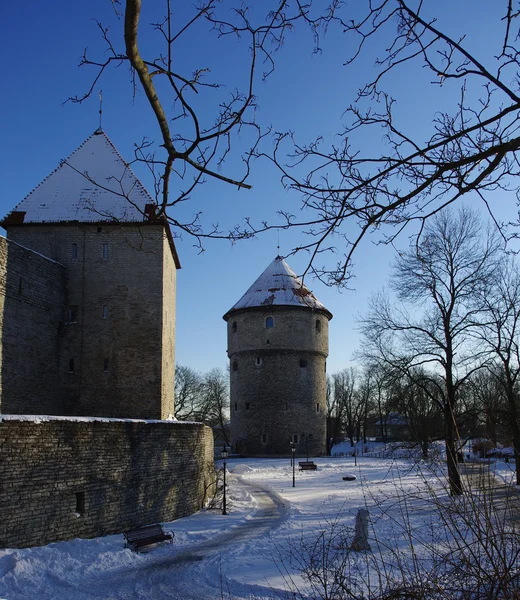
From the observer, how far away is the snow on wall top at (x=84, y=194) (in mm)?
20750

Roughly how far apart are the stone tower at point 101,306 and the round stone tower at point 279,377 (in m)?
17.7

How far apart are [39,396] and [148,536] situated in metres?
7.66

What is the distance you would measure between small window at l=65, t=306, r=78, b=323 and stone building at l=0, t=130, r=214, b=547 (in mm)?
33

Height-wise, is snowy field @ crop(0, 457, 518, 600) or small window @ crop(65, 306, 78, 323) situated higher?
small window @ crop(65, 306, 78, 323)

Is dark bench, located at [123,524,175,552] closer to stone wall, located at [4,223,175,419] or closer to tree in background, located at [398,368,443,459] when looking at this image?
tree in background, located at [398,368,443,459]

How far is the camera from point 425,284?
18.2 m

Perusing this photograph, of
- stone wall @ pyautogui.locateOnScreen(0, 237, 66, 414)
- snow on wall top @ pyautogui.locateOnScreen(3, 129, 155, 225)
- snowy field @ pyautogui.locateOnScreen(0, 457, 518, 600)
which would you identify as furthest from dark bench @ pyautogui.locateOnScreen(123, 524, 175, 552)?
snow on wall top @ pyautogui.locateOnScreen(3, 129, 155, 225)

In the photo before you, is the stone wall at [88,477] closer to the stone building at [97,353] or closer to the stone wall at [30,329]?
the stone building at [97,353]

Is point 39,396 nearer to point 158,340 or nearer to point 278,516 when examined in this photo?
point 158,340

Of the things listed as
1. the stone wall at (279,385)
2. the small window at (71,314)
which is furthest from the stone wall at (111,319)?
the stone wall at (279,385)

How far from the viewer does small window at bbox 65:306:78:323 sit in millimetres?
20267

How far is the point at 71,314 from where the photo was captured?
801 inches

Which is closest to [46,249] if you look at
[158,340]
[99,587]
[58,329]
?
[58,329]

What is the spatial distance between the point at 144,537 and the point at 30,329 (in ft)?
27.4
